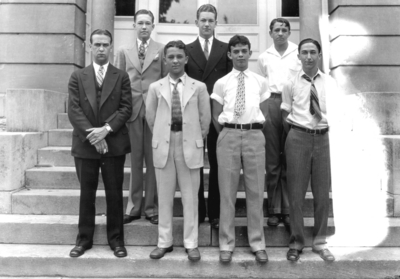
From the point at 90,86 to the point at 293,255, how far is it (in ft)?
8.90

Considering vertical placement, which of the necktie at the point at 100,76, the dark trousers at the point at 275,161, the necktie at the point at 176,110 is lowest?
the dark trousers at the point at 275,161

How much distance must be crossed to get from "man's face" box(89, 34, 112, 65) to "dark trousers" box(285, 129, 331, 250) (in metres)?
2.17

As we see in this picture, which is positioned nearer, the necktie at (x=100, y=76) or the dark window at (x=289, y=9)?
the necktie at (x=100, y=76)

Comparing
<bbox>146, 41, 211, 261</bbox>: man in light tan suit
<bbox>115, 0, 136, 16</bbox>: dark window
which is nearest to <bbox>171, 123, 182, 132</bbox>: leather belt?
<bbox>146, 41, 211, 261</bbox>: man in light tan suit

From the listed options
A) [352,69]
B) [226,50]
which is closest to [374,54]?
[352,69]

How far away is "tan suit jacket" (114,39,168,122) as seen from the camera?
4.10 metres

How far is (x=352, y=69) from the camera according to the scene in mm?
5953

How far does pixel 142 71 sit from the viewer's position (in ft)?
13.6

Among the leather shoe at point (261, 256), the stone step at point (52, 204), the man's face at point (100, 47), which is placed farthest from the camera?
the stone step at point (52, 204)

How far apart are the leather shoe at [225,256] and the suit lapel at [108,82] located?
6.47 ft

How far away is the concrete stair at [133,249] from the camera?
11.7ft

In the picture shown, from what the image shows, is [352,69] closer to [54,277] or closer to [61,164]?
[61,164]

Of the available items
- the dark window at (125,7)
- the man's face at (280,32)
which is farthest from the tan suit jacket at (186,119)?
the dark window at (125,7)

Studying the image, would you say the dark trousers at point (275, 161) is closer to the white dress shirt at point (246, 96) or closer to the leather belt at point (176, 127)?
the white dress shirt at point (246, 96)
